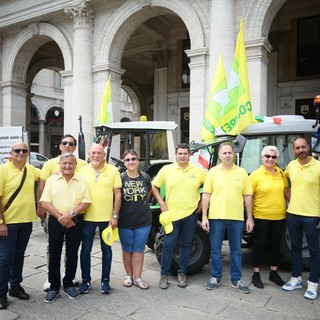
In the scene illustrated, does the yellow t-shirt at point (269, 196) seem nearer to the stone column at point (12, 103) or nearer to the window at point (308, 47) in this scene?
the window at point (308, 47)

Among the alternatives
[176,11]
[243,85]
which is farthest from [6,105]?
[243,85]

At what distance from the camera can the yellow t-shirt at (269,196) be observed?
14.6 ft

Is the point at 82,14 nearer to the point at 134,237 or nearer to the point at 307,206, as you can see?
the point at 134,237

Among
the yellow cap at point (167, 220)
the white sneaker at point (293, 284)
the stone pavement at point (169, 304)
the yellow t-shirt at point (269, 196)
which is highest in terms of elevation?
the yellow t-shirt at point (269, 196)

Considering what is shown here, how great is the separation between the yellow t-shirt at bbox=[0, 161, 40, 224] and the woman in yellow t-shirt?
287 centimetres

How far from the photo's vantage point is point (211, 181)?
4.44m

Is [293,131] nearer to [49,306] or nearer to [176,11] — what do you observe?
[49,306]

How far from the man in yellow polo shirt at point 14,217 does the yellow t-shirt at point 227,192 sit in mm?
2240

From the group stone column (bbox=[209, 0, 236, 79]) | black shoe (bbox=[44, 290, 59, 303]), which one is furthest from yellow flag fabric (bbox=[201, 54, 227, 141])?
stone column (bbox=[209, 0, 236, 79])

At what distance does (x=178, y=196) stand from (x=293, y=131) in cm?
222

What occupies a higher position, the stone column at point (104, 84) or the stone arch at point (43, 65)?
the stone arch at point (43, 65)

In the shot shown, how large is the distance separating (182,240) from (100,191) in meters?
1.31

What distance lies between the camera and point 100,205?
4.13 m

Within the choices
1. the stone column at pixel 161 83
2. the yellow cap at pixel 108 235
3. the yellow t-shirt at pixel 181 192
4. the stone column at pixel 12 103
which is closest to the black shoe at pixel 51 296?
the yellow cap at pixel 108 235
